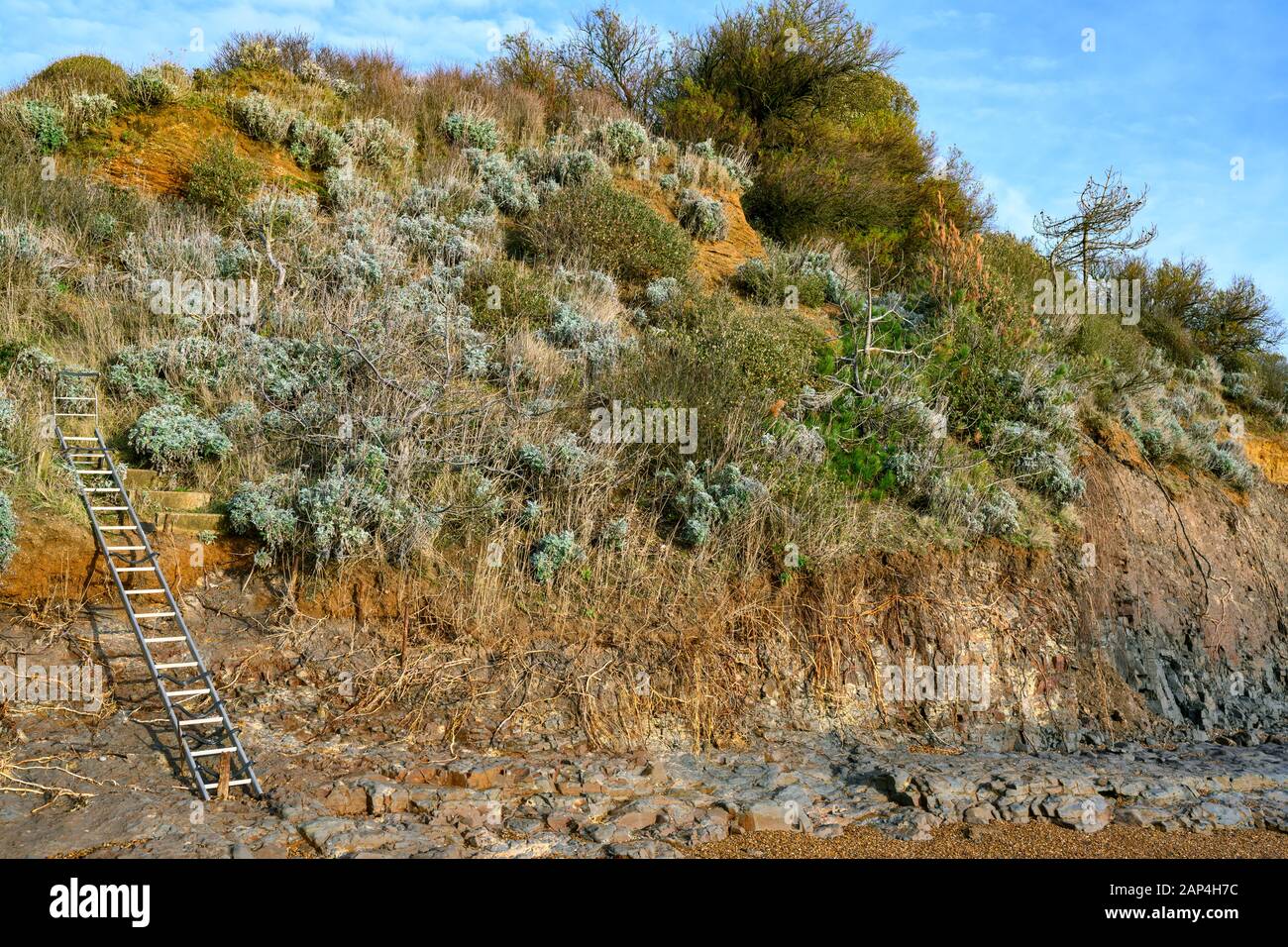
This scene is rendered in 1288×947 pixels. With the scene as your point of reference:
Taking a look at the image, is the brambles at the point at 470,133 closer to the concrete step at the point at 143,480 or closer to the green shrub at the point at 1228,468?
the concrete step at the point at 143,480

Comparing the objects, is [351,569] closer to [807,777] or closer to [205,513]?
[205,513]

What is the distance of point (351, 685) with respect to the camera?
6.42m

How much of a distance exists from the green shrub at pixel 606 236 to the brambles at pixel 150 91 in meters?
5.59

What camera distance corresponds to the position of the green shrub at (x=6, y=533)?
6.23 m

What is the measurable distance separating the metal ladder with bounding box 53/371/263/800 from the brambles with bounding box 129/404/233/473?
290 millimetres

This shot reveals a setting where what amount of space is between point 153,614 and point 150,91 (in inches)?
398

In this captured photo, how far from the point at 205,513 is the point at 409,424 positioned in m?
1.73

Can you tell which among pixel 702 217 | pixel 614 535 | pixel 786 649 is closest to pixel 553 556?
pixel 614 535

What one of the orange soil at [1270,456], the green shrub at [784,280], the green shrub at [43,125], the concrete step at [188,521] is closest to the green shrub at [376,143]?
the green shrub at [43,125]

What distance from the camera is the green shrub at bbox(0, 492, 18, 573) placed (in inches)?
245

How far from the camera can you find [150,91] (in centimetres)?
1310

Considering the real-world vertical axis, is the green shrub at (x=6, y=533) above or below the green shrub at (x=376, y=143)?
below

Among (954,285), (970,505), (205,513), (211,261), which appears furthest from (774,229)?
(205,513)

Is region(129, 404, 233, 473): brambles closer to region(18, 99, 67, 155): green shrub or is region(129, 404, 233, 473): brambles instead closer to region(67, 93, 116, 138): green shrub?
region(18, 99, 67, 155): green shrub
